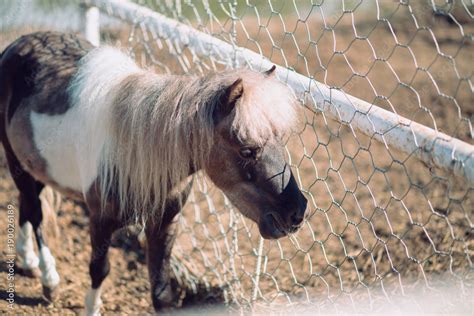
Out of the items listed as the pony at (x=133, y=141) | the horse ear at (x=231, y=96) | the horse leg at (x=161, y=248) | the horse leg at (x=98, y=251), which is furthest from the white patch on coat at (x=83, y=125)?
the horse ear at (x=231, y=96)

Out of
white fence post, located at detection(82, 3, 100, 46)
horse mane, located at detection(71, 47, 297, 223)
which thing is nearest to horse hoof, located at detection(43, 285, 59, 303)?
horse mane, located at detection(71, 47, 297, 223)

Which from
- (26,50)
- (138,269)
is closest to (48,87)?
(26,50)

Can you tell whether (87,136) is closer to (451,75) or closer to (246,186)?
(246,186)

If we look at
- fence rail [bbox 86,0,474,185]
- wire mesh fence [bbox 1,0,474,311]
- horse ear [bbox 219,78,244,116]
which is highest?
horse ear [bbox 219,78,244,116]

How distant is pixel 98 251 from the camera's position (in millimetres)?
2906

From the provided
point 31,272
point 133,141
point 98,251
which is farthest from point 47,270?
point 133,141

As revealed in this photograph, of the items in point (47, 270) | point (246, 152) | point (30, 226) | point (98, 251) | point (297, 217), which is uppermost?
point (246, 152)

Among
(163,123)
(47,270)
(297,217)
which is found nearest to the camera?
(297,217)

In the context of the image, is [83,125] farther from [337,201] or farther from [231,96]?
[337,201]

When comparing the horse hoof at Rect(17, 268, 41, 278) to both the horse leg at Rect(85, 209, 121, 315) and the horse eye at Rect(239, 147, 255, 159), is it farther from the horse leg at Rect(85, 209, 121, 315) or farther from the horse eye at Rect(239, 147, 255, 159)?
the horse eye at Rect(239, 147, 255, 159)

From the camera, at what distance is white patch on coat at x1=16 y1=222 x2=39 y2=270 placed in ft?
11.7

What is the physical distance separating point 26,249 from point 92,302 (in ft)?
2.35

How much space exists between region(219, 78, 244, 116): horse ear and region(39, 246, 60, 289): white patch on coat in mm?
1517

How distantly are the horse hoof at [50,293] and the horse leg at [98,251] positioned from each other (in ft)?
1.09
